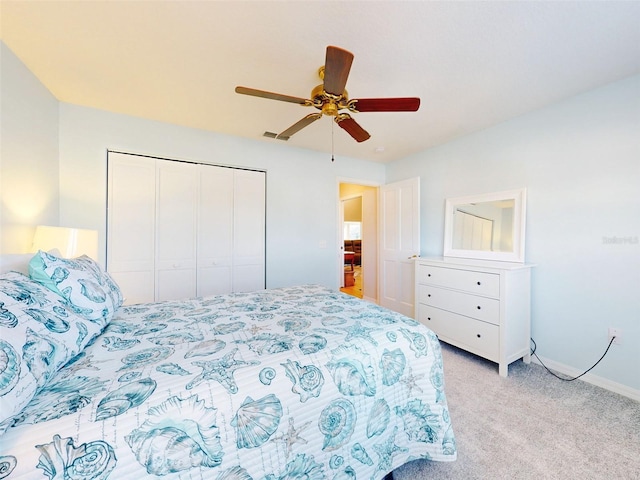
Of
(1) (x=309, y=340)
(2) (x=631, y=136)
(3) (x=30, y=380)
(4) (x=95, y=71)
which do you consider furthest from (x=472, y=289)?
(4) (x=95, y=71)

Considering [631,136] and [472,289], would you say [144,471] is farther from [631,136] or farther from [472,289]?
[631,136]

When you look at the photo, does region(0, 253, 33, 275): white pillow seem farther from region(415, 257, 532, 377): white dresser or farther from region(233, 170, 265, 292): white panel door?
region(415, 257, 532, 377): white dresser

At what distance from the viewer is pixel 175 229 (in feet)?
9.48

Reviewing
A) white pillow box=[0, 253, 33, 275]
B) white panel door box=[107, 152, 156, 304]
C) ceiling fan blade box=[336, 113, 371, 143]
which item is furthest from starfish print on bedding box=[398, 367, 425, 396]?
white panel door box=[107, 152, 156, 304]

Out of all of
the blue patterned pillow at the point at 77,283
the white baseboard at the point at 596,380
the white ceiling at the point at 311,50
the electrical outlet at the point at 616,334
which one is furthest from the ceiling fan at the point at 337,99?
the white baseboard at the point at 596,380

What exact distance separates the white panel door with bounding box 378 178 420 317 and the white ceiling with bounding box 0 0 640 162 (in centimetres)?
144

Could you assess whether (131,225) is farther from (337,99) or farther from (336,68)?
(336,68)

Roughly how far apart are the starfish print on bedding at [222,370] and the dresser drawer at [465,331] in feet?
7.61

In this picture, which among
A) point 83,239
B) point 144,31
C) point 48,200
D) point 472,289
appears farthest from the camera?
point 472,289

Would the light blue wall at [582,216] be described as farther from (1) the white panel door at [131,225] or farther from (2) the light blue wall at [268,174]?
(1) the white panel door at [131,225]

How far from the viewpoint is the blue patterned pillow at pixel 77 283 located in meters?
1.17

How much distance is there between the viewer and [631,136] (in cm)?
200

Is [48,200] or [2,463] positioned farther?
[48,200]

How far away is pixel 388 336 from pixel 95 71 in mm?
2806
